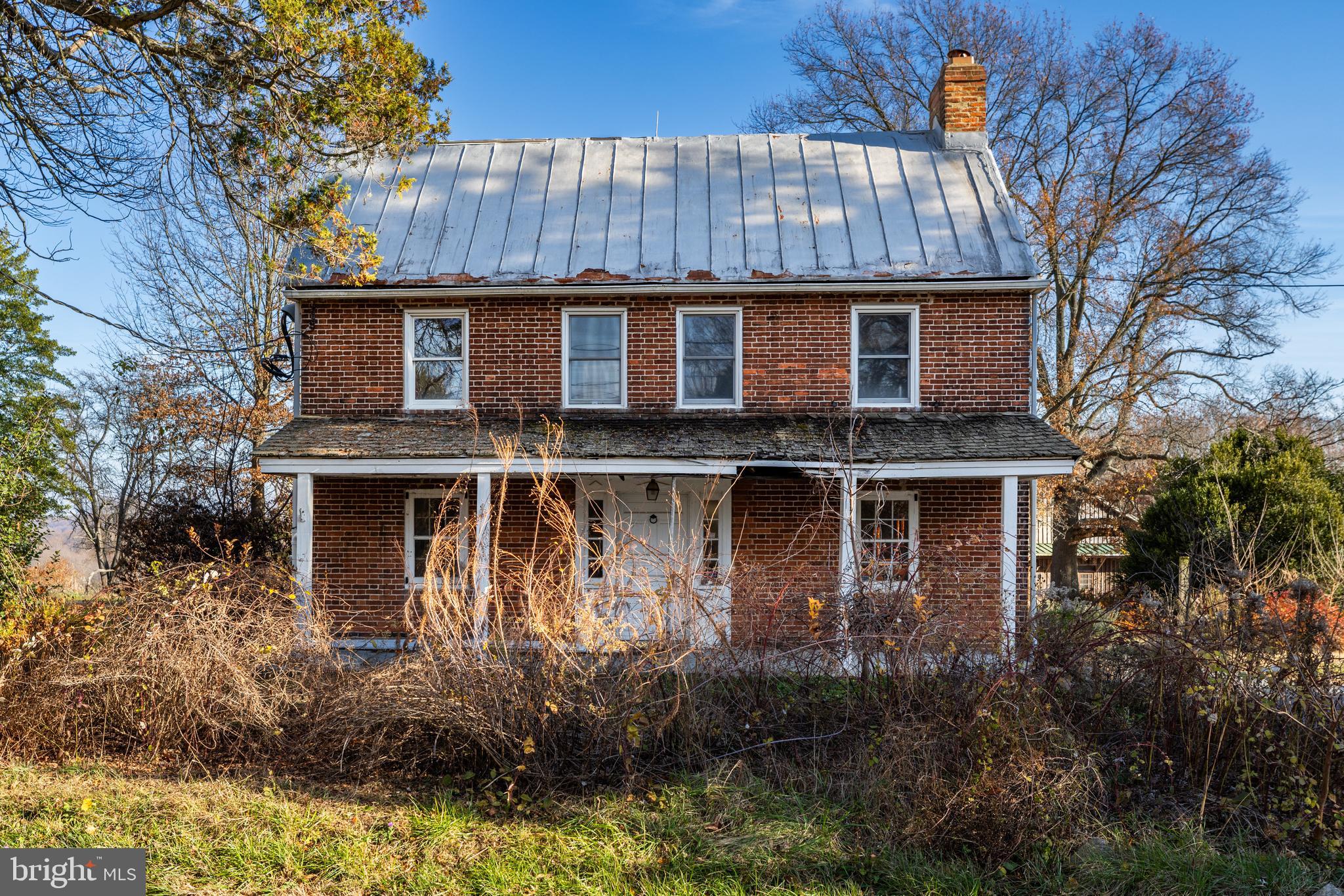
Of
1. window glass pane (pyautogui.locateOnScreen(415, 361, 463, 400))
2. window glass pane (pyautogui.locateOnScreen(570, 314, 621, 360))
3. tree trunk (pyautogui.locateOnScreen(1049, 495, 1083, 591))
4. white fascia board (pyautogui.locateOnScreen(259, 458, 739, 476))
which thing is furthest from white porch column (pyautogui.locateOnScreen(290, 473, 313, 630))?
tree trunk (pyautogui.locateOnScreen(1049, 495, 1083, 591))

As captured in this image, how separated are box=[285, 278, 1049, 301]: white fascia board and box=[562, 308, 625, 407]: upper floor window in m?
0.42

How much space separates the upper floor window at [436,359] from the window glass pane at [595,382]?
63.1 inches

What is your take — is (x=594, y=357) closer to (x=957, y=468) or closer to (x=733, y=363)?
(x=733, y=363)

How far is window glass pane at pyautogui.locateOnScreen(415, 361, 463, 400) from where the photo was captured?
12336mm

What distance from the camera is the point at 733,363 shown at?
12.2m

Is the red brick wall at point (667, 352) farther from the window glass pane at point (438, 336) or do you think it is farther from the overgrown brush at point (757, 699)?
the overgrown brush at point (757, 699)

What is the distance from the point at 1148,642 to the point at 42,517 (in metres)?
15.1

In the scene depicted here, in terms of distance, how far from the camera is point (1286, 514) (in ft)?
43.1

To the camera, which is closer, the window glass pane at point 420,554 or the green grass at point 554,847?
the green grass at point 554,847

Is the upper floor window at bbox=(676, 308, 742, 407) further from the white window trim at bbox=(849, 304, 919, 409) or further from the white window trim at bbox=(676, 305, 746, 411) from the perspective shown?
the white window trim at bbox=(849, 304, 919, 409)

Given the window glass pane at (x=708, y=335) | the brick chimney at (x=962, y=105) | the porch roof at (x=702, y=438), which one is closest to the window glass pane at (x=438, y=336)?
the porch roof at (x=702, y=438)

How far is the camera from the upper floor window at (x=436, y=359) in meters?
12.3

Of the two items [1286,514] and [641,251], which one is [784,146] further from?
[1286,514]

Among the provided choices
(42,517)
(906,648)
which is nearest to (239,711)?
(906,648)
